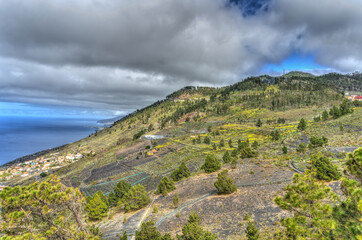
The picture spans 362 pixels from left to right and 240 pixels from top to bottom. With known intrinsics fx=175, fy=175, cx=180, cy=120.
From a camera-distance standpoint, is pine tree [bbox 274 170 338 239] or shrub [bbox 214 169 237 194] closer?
pine tree [bbox 274 170 338 239]

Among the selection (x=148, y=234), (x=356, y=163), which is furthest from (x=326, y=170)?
(x=148, y=234)

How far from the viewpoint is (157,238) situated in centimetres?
1400

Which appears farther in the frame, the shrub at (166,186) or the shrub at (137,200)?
the shrub at (166,186)

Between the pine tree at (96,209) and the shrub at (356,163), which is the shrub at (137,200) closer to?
the pine tree at (96,209)

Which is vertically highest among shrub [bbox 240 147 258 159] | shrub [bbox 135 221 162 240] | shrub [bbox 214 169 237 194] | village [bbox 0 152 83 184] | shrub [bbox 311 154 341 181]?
shrub [bbox 311 154 341 181]

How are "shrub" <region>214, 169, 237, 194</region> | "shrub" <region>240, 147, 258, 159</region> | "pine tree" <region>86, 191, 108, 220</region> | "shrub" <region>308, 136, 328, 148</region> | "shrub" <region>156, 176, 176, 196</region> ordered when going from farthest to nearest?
"shrub" <region>240, 147, 258, 159</region> < "shrub" <region>308, 136, 328, 148</region> < "shrub" <region>156, 176, 176, 196</region> < "pine tree" <region>86, 191, 108, 220</region> < "shrub" <region>214, 169, 237, 194</region>

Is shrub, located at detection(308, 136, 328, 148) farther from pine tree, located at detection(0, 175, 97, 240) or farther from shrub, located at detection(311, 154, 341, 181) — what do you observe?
pine tree, located at detection(0, 175, 97, 240)

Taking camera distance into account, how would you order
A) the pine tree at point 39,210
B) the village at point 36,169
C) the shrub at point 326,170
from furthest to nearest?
the village at point 36,169 → the shrub at point 326,170 → the pine tree at point 39,210

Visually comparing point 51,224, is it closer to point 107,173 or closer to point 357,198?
point 357,198

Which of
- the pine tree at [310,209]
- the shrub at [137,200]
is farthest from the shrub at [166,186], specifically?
the pine tree at [310,209]

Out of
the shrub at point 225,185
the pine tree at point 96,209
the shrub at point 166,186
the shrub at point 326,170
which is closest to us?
the shrub at point 326,170

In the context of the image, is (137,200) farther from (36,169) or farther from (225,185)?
(36,169)

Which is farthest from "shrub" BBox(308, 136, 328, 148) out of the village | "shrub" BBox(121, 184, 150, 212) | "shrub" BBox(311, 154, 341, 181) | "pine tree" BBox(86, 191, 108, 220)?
the village

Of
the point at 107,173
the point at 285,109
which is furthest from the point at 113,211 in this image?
the point at 285,109
